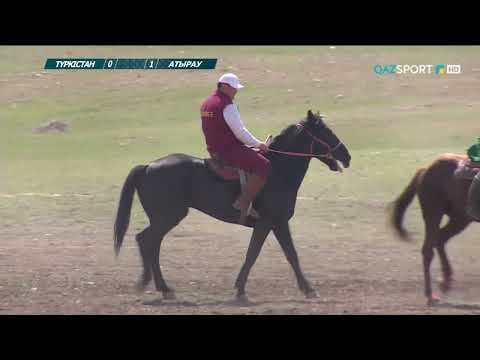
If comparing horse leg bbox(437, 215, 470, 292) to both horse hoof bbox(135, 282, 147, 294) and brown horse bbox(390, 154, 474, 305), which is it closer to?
brown horse bbox(390, 154, 474, 305)

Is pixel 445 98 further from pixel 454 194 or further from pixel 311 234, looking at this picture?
pixel 454 194

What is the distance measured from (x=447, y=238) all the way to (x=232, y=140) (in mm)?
3009

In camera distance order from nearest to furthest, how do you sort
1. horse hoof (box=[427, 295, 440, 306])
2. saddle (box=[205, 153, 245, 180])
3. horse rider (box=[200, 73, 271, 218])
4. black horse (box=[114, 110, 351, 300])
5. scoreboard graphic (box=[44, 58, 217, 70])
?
horse hoof (box=[427, 295, 440, 306])
horse rider (box=[200, 73, 271, 218])
saddle (box=[205, 153, 245, 180])
black horse (box=[114, 110, 351, 300])
scoreboard graphic (box=[44, 58, 217, 70])

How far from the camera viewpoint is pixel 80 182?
1911cm

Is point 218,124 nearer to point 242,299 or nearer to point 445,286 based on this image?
point 242,299

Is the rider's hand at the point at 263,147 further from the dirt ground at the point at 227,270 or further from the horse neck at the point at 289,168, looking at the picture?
the dirt ground at the point at 227,270

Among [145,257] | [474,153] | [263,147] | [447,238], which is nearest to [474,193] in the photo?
[474,153]

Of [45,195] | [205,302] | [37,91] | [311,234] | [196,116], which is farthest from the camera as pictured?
[37,91]

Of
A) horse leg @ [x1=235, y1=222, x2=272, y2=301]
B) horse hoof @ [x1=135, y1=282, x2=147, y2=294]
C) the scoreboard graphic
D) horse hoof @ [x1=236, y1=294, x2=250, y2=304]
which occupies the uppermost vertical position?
the scoreboard graphic

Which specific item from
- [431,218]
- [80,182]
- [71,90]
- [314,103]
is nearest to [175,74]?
[71,90]

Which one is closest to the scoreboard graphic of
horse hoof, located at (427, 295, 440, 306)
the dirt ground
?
the dirt ground

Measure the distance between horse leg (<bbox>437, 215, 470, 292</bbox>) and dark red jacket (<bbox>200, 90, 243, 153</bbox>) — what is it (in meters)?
2.82

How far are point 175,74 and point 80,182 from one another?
9.33 metres

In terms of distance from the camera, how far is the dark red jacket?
37.7 ft
